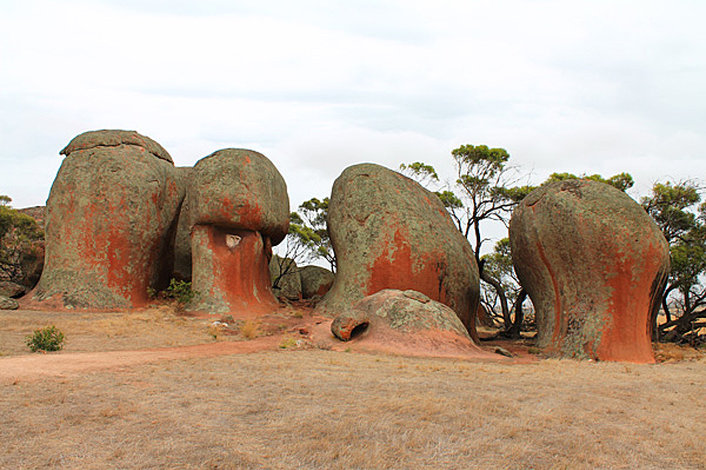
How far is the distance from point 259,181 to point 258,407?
1074cm

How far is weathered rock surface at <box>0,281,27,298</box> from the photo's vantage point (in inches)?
568

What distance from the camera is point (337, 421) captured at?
393 cm

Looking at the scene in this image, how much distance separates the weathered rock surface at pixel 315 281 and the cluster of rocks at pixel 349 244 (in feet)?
16.3

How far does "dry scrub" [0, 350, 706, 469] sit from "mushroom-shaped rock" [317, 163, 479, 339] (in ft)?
22.9

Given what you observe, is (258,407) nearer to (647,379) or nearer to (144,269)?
(647,379)

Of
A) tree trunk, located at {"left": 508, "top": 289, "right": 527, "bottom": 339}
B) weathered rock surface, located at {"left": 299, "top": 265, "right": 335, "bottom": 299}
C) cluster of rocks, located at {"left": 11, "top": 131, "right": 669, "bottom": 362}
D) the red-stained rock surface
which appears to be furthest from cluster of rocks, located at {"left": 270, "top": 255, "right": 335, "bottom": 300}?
tree trunk, located at {"left": 508, "top": 289, "right": 527, "bottom": 339}

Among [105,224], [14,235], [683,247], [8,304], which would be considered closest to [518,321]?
[683,247]

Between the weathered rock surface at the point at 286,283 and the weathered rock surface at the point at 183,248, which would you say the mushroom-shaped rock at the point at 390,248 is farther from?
the weathered rock surface at the point at 286,283

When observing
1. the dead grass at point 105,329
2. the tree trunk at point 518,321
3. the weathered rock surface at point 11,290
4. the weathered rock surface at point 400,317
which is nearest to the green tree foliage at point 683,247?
the tree trunk at point 518,321

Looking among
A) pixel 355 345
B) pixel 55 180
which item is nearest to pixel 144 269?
pixel 55 180

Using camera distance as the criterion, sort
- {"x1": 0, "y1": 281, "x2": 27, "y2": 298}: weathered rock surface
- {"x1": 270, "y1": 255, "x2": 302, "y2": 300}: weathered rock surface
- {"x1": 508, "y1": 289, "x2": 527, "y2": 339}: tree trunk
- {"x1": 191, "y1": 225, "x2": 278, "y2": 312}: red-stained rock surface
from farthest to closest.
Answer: {"x1": 270, "y1": 255, "x2": 302, "y2": 300}: weathered rock surface → {"x1": 508, "y1": 289, "x2": 527, "y2": 339}: tree trunk → {"x1": 0, "y1": 281, "x2": 27, "y2": 298}: weathered rock surface → {"x1": 191, "y1": 225, "x2": 278, "y2": 312}: red-stained rock surface

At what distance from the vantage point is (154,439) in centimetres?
340

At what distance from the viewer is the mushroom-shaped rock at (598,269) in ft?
33.2

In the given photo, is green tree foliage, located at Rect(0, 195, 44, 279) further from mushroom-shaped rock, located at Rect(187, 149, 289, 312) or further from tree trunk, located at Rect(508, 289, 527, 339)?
tree trunk, located at Rect(508, 289, 527, 339)
